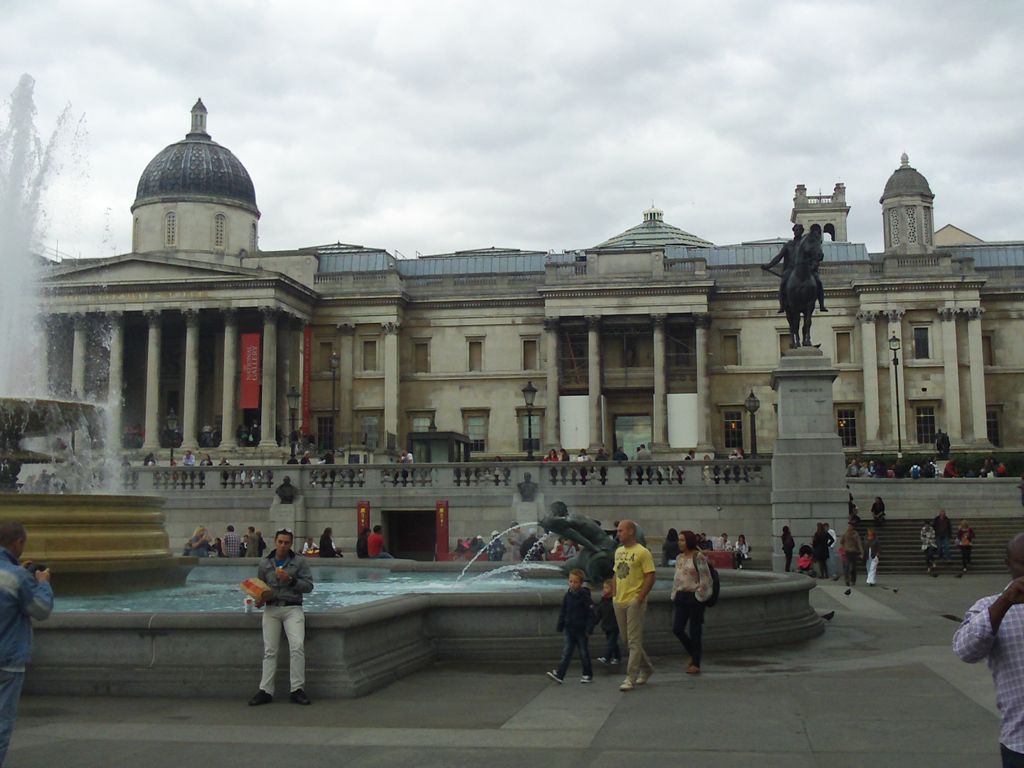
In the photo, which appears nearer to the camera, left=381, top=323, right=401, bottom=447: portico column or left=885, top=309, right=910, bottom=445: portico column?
left=885, top=309, right=910, bottom=445: portico column

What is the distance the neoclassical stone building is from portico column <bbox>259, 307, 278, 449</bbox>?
0.13 metres

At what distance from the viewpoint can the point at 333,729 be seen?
9664 millimetres

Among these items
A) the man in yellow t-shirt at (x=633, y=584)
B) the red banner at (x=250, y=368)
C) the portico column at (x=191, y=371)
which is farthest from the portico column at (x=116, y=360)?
the man in yellow t-shirt at (x=633, y=584)

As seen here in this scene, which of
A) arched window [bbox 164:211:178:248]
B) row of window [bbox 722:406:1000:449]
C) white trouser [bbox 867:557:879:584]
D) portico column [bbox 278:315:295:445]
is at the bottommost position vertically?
white trouser [bbox 867:557:879:584]

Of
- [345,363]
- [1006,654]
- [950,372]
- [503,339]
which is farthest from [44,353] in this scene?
[1006,654]

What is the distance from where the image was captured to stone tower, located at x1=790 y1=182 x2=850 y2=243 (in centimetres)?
8188

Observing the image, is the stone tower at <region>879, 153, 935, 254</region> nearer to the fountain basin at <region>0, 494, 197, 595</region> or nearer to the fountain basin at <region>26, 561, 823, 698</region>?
the fountain basin at <region>0, 494, 197, 595</region>

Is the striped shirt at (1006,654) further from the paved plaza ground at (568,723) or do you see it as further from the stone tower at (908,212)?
the stone tower at (908,212)

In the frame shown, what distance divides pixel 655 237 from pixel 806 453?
56.0 m

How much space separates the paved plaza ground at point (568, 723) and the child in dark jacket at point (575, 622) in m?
0.20

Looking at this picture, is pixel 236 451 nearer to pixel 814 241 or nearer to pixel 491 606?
pixel 814 241

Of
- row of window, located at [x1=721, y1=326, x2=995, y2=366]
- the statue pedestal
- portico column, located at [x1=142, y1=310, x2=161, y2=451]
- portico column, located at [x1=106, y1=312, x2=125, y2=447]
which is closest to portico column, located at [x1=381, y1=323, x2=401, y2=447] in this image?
portico column, located at [x1=142, y1=310, x2=161, y2=451]

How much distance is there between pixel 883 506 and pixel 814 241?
10.4 m

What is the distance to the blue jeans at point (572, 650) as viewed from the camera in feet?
40.3
